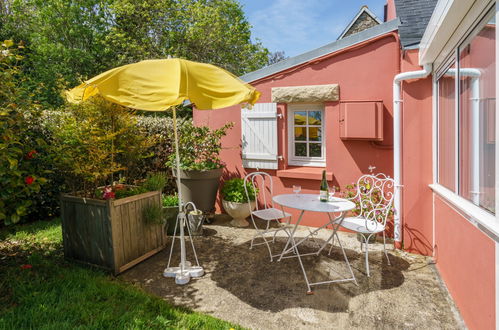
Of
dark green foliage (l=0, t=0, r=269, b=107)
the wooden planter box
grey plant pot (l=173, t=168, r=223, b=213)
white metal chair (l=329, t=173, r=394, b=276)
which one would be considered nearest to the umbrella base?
the wooden planter box

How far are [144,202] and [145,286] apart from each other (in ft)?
3.27

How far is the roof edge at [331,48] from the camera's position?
168 inches

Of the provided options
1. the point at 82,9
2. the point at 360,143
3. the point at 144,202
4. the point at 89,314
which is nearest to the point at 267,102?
the point at 360,143

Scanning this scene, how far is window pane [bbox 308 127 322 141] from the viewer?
5113 mm

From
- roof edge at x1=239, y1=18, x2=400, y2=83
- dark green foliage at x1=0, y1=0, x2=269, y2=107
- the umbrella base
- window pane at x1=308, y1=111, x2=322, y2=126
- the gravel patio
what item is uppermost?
dark green foliage at x1=0, y1=0, x2=269, y2=107

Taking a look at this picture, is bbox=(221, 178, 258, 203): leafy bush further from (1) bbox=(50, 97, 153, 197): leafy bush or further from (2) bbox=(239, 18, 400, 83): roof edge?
(1) bbox=(50, 97, 153, 197): leafy bush

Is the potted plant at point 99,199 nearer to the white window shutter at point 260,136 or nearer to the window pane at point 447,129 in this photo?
the white window shutter at point 260,136

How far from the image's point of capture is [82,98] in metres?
2.98

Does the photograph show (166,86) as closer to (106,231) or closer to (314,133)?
(106,231)

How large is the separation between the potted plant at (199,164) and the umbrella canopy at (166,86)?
7.44 feet

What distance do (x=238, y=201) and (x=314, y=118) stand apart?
6.07 ft

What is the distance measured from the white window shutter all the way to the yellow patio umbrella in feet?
7.14

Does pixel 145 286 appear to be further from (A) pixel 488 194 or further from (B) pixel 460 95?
(B) pixel 460 95

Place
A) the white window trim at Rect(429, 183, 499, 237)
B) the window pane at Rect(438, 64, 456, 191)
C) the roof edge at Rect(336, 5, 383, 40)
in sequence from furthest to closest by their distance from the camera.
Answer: the roof edge at Rect(336, 5, 383, 40)
the window pane at Rect(438, 64, 456, 191)
the white window trim at Rect(429, 183, 499, 237)
